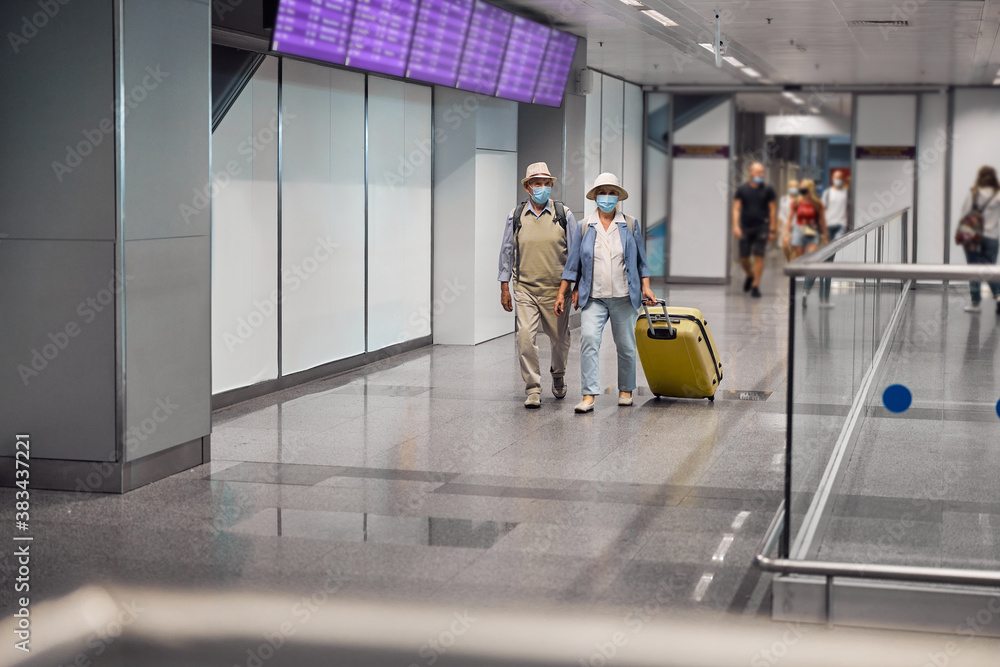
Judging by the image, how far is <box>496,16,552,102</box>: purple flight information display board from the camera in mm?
11758

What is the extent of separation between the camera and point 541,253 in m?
8.95

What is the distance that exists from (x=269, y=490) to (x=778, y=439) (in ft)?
10.6

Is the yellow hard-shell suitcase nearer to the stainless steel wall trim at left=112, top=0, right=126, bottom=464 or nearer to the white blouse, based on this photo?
the white blouse

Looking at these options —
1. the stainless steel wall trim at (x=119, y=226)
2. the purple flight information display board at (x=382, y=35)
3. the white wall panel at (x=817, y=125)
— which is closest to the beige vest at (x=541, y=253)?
the purple flight information display board at (x=382, y=35)

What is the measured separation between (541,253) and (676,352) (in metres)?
1.21

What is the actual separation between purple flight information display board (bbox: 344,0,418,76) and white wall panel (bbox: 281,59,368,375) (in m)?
0.77

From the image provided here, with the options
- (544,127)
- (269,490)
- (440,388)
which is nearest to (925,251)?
(544,127)

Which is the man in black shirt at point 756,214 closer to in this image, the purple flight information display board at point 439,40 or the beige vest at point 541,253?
the purple flight information display board at point 439,40

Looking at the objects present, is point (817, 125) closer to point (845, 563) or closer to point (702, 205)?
point (702, 205)

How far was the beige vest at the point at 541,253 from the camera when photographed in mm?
8945

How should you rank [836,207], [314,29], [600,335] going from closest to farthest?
[314,29] → [600,335] → [836,207]

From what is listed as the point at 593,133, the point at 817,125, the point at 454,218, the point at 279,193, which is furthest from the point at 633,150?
the point at 279,193

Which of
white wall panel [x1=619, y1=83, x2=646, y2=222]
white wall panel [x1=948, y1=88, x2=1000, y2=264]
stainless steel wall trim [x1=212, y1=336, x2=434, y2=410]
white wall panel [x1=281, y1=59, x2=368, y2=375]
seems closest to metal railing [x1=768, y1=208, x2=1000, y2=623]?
stainless steel wall trim [x1=212, y1=336, x2=434, y2=410]

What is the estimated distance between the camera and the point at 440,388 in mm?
9891
